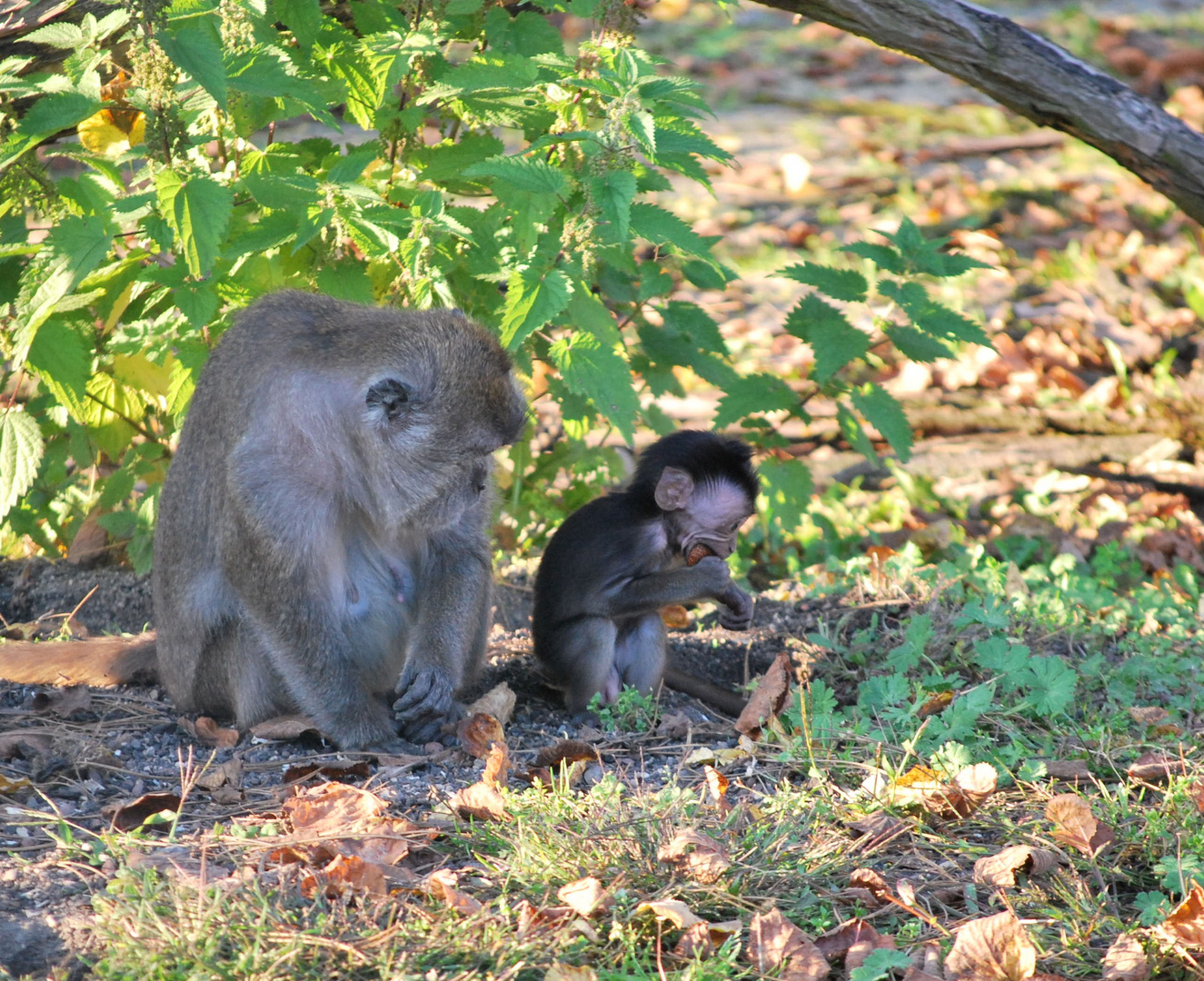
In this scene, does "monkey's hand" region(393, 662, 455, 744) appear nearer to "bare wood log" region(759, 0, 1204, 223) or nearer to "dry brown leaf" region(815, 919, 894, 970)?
"dry brown leaf" region(815, 919, 894, 970)

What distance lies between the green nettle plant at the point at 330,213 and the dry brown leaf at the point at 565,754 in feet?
3.90

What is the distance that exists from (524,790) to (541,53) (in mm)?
2642

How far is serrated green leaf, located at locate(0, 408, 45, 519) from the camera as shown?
4.70m

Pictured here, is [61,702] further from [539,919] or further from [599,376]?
[539,919]

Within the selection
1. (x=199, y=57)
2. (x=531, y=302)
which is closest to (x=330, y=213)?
(x=199, y=57)

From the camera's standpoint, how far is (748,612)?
481 centimetres

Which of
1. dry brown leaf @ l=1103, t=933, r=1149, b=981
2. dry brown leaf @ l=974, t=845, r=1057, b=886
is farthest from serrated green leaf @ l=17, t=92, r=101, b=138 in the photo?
dry brown leaf @ l=1103, t=933, r=1149, b=981

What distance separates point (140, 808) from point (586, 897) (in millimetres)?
1315

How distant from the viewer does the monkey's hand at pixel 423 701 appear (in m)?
4.12

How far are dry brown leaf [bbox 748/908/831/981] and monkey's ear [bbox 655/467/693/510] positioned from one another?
2.26m

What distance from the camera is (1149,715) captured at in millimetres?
4098

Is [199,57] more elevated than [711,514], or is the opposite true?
[199,57]

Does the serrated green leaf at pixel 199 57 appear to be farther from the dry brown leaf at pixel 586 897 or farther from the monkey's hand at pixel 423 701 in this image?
the dry brown leaf at pixel 586 897

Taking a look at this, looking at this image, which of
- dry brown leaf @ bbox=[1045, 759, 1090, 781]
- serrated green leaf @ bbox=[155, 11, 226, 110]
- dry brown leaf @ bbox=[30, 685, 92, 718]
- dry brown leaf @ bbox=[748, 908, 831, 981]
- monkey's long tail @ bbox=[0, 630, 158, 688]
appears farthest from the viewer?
monkey's long tail @ bbox=[0, 630, 158, 688]
